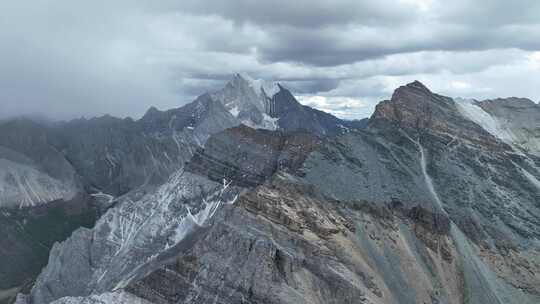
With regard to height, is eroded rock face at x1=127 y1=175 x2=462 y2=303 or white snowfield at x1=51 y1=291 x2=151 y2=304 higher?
eroded rock face at x1=127 y1=175 x2=462 y2=303

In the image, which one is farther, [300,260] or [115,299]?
[115,299]

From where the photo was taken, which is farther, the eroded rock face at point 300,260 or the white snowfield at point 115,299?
the white snowfield at point 115,299

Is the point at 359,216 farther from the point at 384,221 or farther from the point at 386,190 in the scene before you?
the point at 386,190

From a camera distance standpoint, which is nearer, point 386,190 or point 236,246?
point 236,246

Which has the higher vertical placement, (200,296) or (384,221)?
(384,221)

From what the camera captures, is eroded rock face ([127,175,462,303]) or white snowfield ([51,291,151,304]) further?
white snowfield ([51,291,151,304])

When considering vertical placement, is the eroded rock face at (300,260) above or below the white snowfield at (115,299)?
above

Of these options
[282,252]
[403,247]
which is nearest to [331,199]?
[403,247]

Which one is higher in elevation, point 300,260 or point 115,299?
point 300,260

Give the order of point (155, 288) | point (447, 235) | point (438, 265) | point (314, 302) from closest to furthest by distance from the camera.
Result: point (314, 302) → point (155, 288) → point (438, 265) → point (447, 235)

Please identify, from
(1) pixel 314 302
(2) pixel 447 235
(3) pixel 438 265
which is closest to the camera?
(1) pixel 314 302

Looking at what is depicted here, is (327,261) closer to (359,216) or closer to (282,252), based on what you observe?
(282,252)
